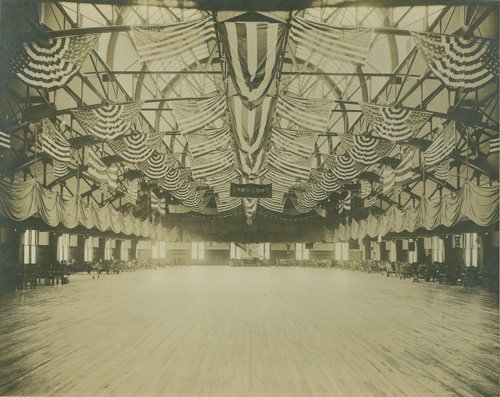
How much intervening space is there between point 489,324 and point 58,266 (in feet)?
56.4

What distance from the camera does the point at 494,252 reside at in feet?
65.3

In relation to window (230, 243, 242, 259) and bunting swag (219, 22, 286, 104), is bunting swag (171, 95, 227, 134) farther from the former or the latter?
window (230, 243, 242, 259)

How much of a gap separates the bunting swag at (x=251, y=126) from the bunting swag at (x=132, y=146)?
327 cm

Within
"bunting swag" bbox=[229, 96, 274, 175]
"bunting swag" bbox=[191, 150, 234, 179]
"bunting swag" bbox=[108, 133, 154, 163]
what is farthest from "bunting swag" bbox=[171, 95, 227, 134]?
"bunting swag" bbox=[191, 150, 234, 179]

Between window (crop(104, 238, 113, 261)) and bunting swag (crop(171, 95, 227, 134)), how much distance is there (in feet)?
80.1

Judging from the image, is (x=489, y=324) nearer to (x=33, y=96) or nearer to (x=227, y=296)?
(x=227, y=296)

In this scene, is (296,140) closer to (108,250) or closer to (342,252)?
(108,250)

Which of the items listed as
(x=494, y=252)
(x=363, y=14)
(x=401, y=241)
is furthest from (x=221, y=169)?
(x=401, y=241)

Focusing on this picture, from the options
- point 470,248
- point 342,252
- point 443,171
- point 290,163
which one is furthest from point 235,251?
point 443,171

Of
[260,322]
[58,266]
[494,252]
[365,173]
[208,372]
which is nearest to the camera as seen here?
[208,372]

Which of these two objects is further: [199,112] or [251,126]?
[251,126]

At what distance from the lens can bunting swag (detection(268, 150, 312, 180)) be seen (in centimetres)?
2069

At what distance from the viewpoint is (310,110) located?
1458 centimetres

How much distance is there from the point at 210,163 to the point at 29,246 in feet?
33.7
